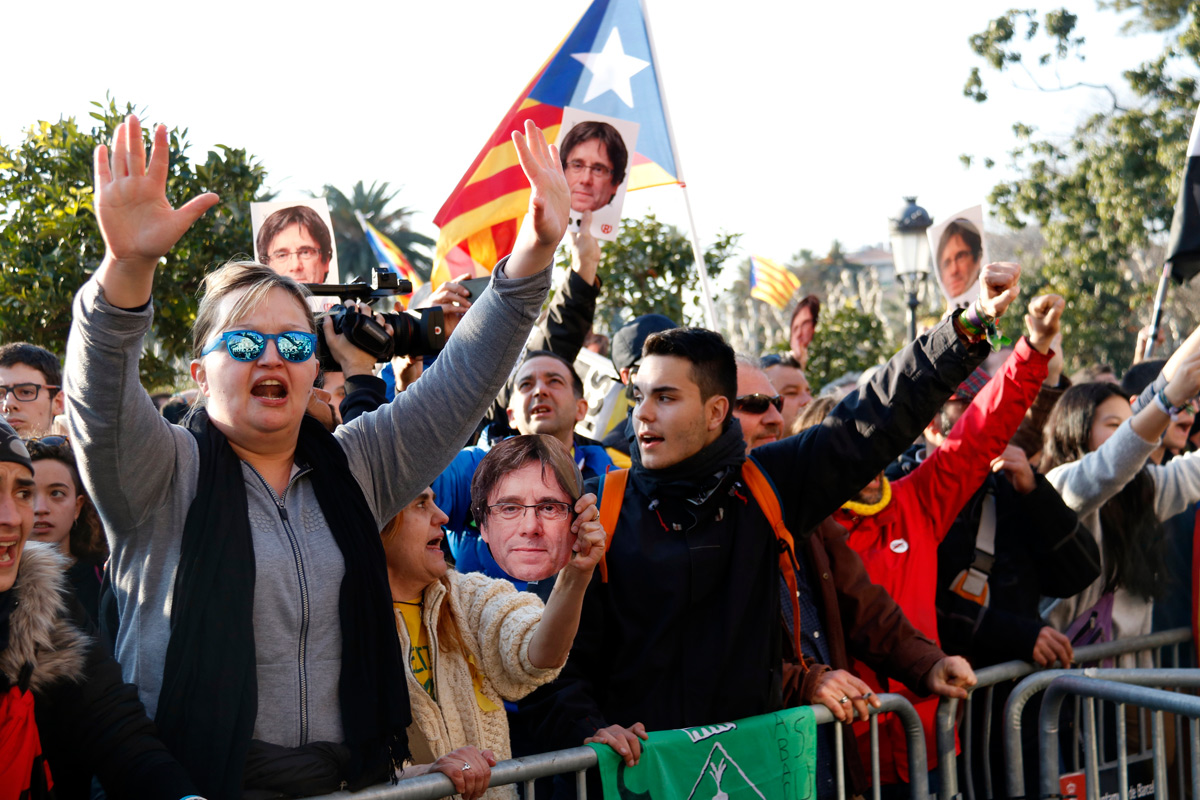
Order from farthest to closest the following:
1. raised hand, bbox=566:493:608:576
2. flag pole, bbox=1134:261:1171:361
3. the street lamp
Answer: the street lamp → flag pole, bbox=1134:261:1171:361 → raised hand, bbox=566:493:608:576

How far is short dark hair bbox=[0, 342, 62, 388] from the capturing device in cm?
456

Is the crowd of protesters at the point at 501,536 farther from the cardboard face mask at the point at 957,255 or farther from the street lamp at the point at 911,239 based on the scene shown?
the street lamp at the point at 911,239

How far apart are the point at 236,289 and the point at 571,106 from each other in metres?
4.51

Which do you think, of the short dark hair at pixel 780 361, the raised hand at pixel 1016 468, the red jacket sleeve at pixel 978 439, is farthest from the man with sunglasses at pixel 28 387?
the raised hand at pixel 1016 468

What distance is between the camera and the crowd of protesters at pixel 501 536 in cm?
206

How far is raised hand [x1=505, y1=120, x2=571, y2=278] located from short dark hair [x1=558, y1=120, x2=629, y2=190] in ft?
9.79

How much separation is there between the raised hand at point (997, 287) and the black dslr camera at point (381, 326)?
4.86ft

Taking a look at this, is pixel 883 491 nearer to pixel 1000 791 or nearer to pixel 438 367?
pixel 1000 791

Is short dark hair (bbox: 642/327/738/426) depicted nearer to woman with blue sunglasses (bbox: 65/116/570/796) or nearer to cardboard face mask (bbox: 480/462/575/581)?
cardboard face mask (bbox: 480/462/575/581)

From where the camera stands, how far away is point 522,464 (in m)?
3.07

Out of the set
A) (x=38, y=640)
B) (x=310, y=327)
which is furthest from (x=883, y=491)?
(x=38, y=640)

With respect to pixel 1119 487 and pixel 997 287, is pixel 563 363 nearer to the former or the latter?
pixel 997 287

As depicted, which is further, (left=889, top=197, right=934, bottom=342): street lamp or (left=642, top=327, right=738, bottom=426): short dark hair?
(left=889, top=197, right=934, bottom=342): street lamp

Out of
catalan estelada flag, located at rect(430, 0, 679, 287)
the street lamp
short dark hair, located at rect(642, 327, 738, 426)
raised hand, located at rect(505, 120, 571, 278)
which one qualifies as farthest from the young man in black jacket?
the street lamp
